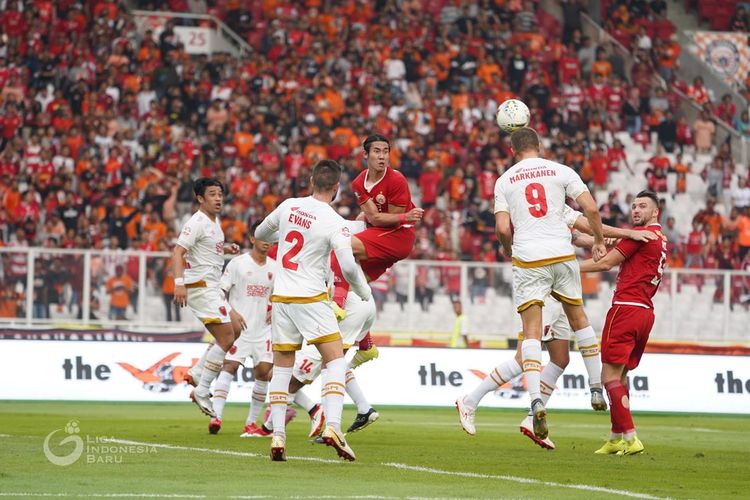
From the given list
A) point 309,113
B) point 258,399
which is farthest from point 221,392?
point 309,113

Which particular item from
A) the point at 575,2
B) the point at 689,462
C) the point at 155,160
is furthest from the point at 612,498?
the point at 575,2

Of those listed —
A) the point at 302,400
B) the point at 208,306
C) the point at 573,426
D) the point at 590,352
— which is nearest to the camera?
the point at 590,352

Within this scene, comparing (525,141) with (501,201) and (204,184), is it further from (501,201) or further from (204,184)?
(204,184)

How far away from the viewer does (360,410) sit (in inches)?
567

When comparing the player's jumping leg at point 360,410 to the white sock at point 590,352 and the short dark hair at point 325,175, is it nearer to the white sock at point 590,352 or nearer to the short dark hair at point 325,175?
the white sock at point 590,352

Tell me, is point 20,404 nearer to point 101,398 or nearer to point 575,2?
point 101,398

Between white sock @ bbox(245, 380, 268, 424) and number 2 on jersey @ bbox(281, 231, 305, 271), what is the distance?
11.2ft

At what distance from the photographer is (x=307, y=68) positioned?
3478 centimetres

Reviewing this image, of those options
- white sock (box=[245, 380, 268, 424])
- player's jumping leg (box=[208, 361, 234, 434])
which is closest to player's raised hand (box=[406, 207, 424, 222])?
white sock (box=[245, 380, 268, 424])

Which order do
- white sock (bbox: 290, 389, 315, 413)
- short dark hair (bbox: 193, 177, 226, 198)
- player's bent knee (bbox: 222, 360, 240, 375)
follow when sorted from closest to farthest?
white sock (bbox: 290, 389, 315, 413) → short dark hair (bbox: 193, 177, 226, 198) → player's bent knee (bbox: 222, 360, 240, 375)

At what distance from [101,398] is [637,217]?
35.6 feet

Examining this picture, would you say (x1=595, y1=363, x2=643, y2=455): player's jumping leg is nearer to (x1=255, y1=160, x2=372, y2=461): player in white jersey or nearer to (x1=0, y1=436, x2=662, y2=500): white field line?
(x1=0, y1=436, x2=662, y2=500): white field line

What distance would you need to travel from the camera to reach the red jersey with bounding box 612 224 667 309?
13.4 meters

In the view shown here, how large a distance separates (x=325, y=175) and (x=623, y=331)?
11.2 feet
